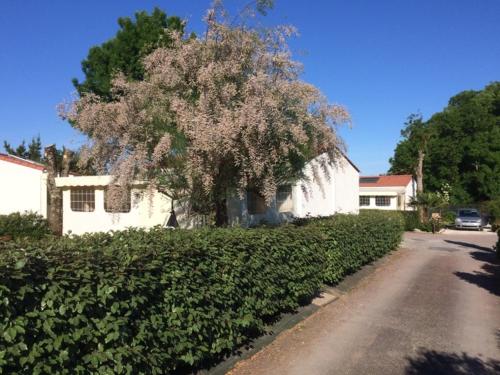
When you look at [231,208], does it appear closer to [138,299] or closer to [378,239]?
[378,239]

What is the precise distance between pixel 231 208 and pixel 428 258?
787 cm


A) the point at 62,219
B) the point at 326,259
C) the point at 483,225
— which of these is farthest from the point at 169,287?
the point at 483,225

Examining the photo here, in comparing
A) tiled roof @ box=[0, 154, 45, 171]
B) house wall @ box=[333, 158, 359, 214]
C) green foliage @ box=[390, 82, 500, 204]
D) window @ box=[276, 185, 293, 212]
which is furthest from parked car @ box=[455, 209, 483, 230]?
tiled roof @ box=[0, 154, 45, 171]

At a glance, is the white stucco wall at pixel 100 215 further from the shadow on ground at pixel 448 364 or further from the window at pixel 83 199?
the shadow on ground at pixel 448 364

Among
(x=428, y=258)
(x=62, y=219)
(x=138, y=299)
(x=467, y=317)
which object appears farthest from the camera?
(x=62, y=219)

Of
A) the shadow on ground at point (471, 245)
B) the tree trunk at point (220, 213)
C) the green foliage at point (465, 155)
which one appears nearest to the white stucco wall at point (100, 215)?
the tree trunk at point (220, 213)

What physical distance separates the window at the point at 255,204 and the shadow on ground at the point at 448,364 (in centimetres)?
853

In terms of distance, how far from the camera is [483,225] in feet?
106

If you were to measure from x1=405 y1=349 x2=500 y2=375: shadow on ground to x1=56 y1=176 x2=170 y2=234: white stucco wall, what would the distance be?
400 inches

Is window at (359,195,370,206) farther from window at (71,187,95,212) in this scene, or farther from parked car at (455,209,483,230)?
window at (71,187,95,212)

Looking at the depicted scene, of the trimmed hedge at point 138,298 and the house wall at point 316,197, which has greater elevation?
the house wall at point 316,197

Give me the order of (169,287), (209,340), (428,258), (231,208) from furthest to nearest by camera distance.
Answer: (428,258), (231,208), (209,340), (169,287)

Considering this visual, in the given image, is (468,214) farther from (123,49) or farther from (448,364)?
(448,364)

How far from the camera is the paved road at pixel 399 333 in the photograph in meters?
5.50
